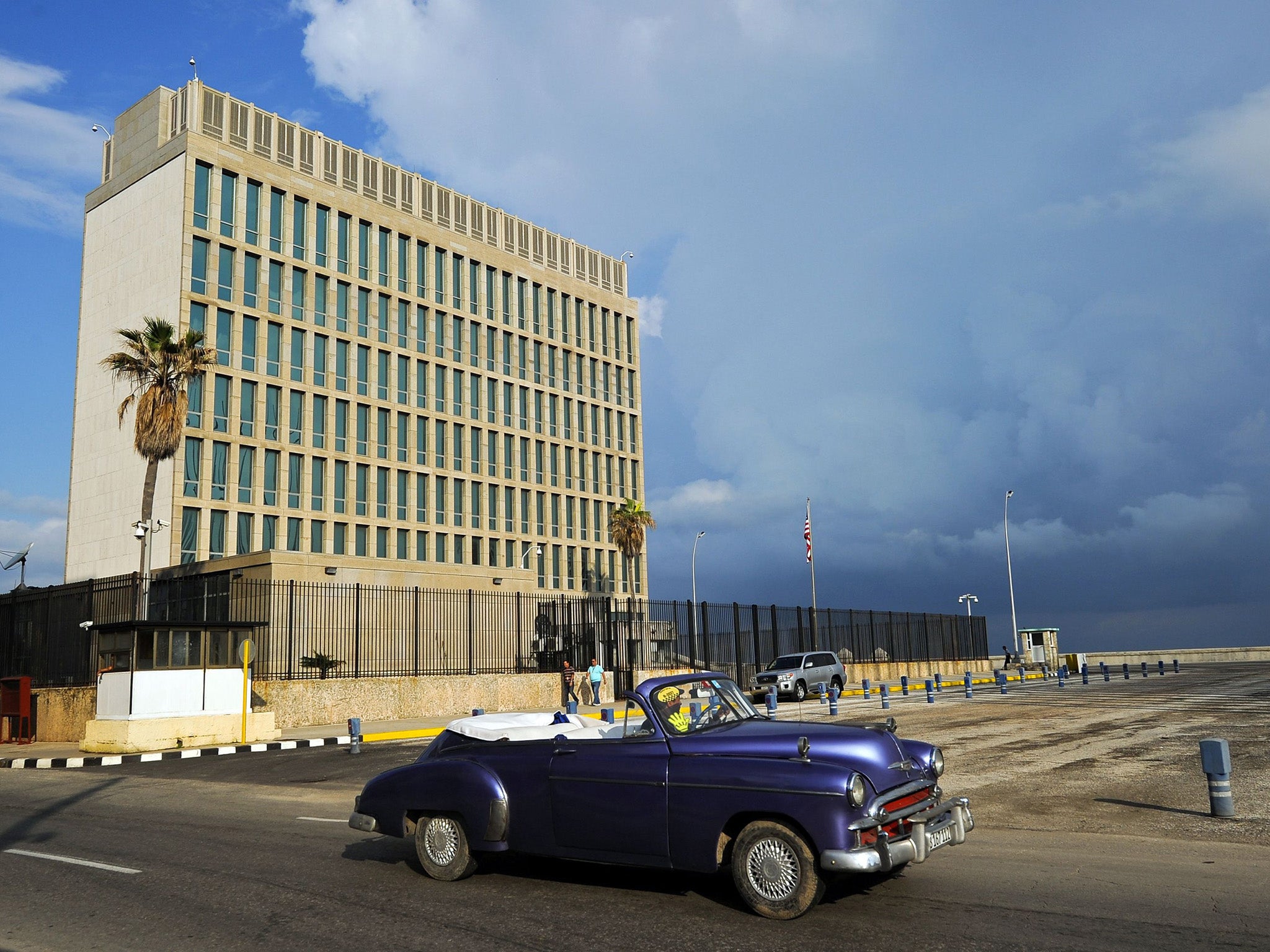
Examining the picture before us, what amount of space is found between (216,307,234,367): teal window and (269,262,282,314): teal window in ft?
9.29

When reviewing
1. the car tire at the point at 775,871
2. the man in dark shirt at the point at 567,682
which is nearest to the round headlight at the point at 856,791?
the car tire at the point at 775,871

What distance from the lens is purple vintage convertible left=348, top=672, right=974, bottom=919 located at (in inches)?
233

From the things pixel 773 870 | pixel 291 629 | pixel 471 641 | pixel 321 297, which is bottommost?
pixel 773 870

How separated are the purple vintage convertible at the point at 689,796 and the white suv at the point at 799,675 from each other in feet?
85.2

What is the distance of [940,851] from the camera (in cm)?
834

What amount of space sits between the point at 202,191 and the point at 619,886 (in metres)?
52.1

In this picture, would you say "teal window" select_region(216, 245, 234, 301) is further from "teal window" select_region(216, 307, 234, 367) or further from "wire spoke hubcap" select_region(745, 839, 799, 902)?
"wire spoke hubcap" select_region(745, 839, 799, 902)

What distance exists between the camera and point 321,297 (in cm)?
5744

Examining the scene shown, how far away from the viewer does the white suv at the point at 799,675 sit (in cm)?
3309

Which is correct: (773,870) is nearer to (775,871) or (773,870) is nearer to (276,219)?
(775,871)

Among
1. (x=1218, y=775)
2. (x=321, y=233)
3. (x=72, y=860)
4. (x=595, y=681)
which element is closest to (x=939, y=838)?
(x=1218, y=775)

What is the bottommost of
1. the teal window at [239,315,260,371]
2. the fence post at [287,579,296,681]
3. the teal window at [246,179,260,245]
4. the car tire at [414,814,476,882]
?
the car tire at [414,814,476,882]

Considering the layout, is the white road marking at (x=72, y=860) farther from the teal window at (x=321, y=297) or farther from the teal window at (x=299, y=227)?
the teal window at (x=299, y=227)

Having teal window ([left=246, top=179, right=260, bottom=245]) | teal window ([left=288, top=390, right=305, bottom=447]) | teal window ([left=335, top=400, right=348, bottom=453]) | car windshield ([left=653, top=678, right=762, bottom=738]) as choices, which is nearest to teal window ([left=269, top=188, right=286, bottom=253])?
teal window ([left=246, top=179, right=260, bottom=245])
